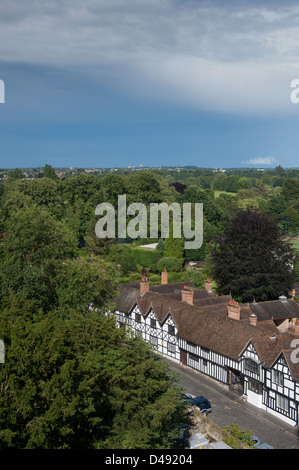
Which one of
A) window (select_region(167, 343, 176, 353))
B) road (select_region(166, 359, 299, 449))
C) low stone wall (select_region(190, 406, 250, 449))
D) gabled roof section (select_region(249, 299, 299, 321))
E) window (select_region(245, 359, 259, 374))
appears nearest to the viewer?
low stone wall (select_region(190, 406, 250, 449))

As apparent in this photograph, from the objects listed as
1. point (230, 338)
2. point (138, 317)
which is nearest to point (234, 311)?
point (230, 338)

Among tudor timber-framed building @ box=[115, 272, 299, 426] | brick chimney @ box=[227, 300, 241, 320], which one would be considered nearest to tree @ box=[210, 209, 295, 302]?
tudor timber-framed building @ box=[115, 272, 299, 426]

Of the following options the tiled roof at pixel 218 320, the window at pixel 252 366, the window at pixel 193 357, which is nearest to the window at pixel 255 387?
the window at pixel 252 366

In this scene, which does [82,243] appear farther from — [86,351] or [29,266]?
[86,351]

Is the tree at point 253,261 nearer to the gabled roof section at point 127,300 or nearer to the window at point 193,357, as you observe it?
the gabled roof section at point 127,300

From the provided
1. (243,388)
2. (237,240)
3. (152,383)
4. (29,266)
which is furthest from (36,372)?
(237,240)

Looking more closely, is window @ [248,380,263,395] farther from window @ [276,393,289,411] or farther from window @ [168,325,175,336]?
window @ [168,325,175,336]
